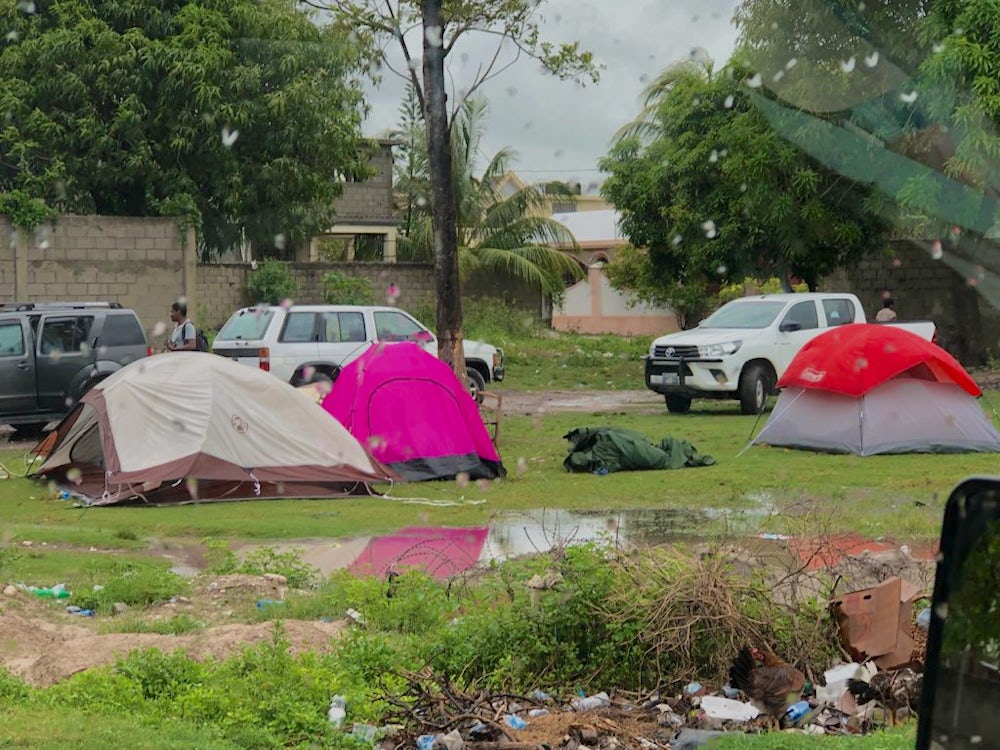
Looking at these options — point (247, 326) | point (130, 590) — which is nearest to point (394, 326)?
point (247, 326)

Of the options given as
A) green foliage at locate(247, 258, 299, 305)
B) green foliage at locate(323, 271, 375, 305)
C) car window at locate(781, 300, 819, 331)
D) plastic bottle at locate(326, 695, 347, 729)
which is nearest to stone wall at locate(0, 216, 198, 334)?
green foliage at locate(247, 258, 299, 305)

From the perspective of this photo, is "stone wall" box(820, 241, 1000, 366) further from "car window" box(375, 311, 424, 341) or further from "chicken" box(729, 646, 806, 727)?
"chicken" box(729, 646, 806, 727)

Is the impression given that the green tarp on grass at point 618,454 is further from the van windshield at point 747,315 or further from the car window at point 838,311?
the car window at point 838,311

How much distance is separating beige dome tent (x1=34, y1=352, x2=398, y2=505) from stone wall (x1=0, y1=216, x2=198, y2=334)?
43.9 feet

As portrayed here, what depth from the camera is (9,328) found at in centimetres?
1945

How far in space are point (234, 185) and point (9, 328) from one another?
1321cm

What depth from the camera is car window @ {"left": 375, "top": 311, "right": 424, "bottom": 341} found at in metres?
22.5

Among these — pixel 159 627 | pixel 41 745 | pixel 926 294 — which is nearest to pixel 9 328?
pixel 159 627

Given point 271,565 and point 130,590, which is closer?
point 130,590

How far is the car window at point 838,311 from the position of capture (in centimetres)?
2373

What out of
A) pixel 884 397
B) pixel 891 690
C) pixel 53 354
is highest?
pixel 53 354

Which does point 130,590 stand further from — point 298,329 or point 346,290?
point 346,290

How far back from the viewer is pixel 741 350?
2222cm

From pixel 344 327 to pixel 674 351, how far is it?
509 centimetres
